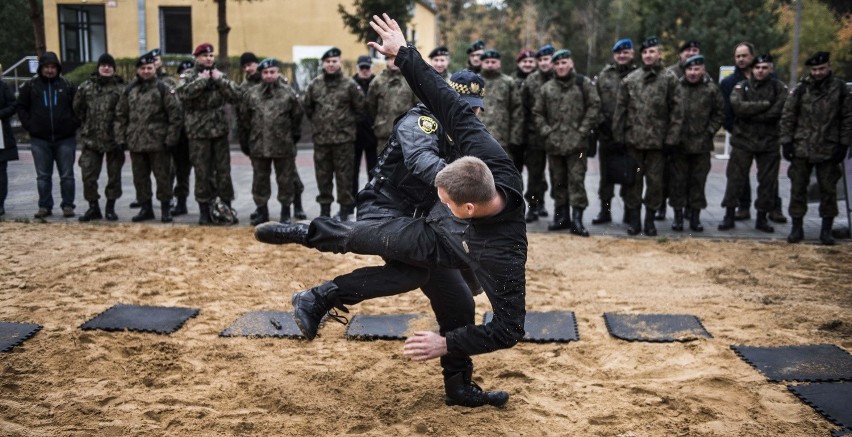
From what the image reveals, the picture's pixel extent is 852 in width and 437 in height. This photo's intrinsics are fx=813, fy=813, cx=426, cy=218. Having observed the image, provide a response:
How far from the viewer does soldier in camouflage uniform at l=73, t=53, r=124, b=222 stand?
10391mm

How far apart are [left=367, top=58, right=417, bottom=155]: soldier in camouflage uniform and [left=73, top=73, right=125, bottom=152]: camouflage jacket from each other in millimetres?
3289

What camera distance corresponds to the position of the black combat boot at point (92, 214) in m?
10.4

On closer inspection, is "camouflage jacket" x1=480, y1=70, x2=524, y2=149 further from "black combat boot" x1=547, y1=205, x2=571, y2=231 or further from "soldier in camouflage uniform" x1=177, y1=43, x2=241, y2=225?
"soldier in camouflage uniform" x1=177, y1=43, x2=241, y2=225

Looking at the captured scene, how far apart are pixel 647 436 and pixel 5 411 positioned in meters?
3.49

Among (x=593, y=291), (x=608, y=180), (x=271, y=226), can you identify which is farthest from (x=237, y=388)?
(x=608, y=180)

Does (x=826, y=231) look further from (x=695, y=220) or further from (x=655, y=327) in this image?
(x=655, y=327)

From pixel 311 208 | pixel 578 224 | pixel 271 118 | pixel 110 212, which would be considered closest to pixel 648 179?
pixel 578 224

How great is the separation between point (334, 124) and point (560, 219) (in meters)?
3.09

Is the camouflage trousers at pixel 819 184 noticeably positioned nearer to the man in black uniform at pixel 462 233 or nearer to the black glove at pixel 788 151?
the black glove at pixel 788 151

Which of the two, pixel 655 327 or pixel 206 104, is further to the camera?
pixel 206 104

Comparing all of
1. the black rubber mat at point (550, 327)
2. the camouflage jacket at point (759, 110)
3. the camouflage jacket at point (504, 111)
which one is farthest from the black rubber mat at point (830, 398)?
the camouflage jacket at point (504, 111)

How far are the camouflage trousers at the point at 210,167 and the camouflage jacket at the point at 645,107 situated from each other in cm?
491

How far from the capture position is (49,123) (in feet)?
34.4

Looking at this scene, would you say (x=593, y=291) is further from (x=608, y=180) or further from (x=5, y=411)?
(x=5, y=411)
